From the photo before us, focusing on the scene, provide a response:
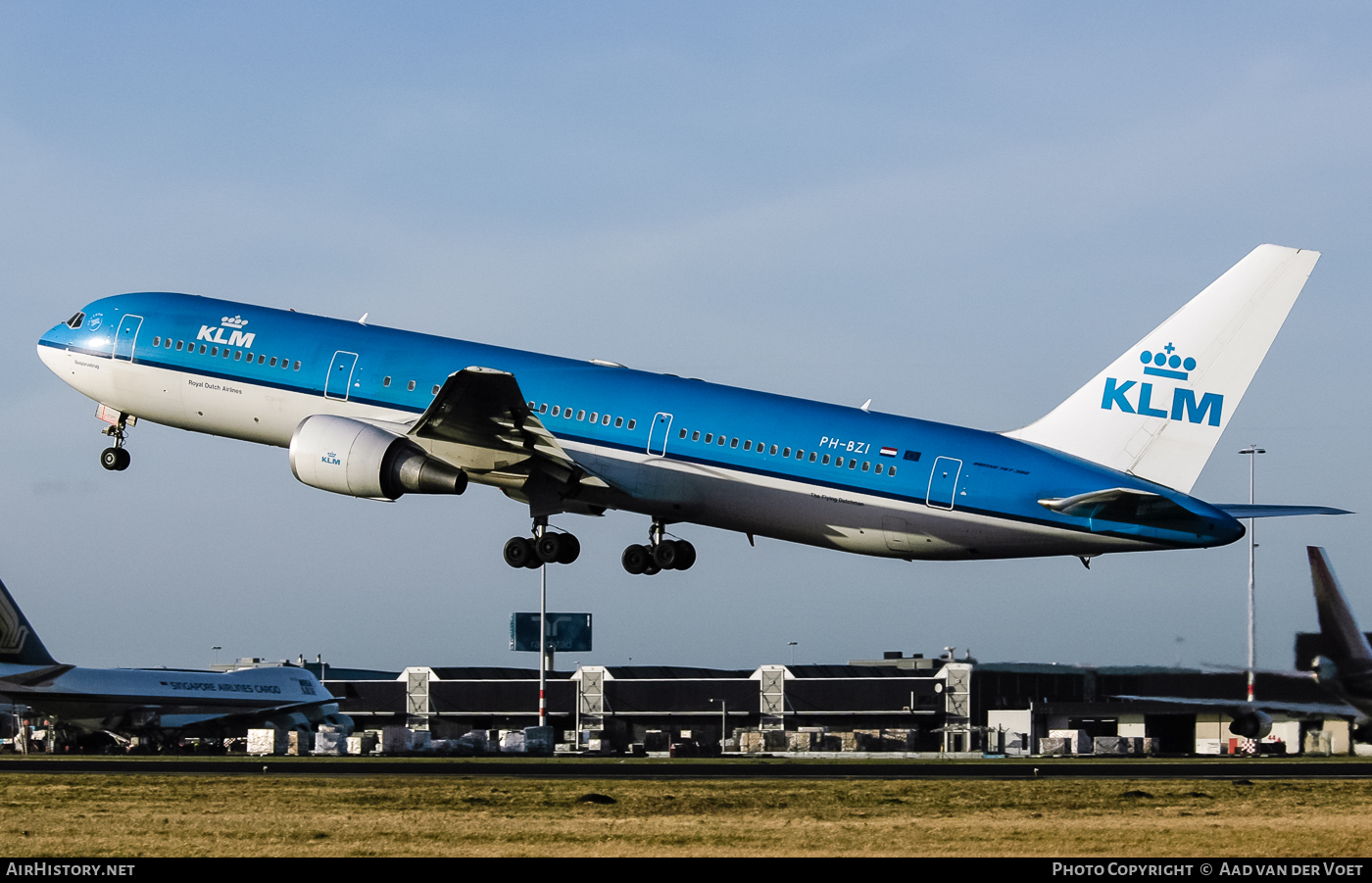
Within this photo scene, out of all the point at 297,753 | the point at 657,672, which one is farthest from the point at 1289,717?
the point at 657,672

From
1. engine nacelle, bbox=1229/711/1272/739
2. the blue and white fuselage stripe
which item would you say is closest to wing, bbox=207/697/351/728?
the blue and white fuselage stripe

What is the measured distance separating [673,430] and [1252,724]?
2922cm

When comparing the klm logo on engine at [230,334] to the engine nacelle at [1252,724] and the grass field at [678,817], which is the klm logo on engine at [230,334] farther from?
the engine nacelle at [1252,724]

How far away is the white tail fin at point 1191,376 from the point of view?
114 feet

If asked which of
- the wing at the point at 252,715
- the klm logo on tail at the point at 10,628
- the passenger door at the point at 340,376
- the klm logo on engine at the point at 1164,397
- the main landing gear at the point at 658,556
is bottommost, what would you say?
the wing at the point at 252,715

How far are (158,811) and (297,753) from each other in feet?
148

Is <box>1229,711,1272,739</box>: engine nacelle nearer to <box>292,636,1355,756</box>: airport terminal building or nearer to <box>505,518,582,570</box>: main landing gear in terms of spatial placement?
<box>292,636,1355,756</box>: airport terminal building

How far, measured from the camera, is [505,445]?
134ft

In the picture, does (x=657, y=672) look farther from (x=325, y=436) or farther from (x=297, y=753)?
(x=325, y=436)

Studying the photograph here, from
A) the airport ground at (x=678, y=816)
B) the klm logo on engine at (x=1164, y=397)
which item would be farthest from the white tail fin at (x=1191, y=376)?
the airport ground at (x=678, y=816)

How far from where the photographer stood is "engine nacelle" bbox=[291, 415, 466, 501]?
1554 inches

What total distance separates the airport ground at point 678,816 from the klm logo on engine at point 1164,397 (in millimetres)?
8563
